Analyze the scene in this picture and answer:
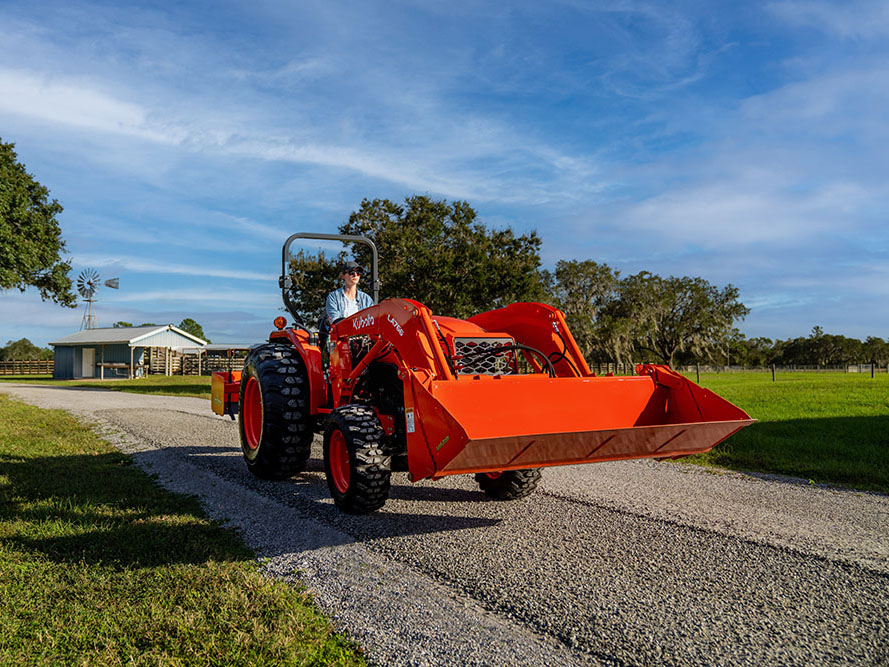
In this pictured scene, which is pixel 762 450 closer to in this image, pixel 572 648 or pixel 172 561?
pixel 572 648

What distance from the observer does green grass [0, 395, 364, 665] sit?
9.77 ft

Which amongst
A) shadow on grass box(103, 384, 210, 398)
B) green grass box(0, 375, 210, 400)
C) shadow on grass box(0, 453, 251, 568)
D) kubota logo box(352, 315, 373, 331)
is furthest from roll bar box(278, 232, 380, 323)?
shadow on grass box(103, 384, 210, 398)

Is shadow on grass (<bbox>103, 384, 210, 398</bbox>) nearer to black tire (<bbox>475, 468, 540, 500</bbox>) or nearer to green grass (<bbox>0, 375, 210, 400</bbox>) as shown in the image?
green grass (<bbox>0, 375, 210, 400</bbox>)

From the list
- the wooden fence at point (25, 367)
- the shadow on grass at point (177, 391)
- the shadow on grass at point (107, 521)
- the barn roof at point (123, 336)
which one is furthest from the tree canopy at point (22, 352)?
the shadow on grass at point (107, 521)

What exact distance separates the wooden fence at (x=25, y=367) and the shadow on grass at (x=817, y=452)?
2625 inches

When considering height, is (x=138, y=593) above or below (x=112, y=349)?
below

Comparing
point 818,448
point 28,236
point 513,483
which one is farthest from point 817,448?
point 28,236

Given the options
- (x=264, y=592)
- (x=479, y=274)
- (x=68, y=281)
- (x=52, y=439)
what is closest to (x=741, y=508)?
(x=264, y=592)

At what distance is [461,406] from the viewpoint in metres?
4.37

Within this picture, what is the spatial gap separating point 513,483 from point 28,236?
2181 cm

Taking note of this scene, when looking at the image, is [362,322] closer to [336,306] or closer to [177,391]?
[336,306]

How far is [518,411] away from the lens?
4621 millimetres

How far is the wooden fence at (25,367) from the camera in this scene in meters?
61.7

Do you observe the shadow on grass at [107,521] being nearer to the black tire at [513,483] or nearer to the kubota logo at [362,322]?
the kubota logo at [362,322]
